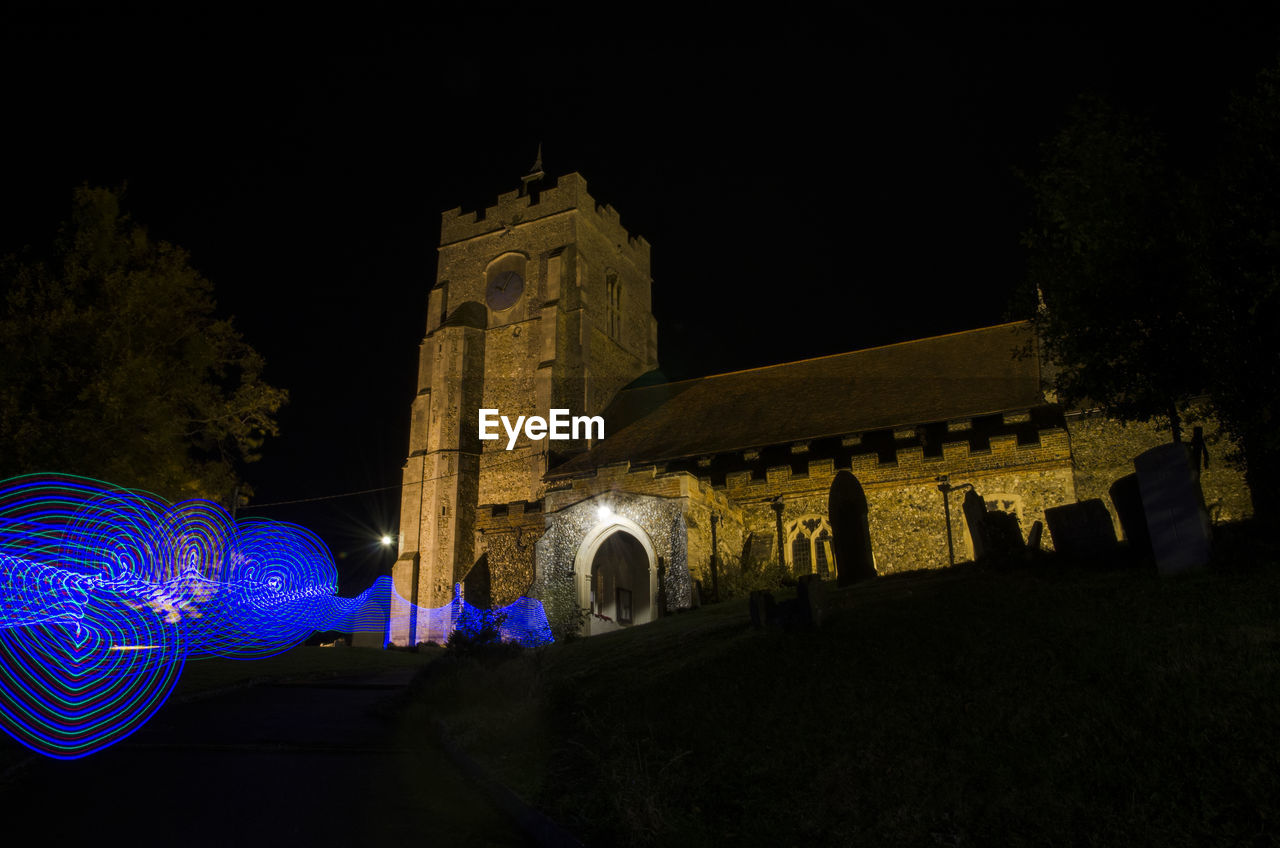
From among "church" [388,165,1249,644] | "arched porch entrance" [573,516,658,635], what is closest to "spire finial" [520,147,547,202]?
"church" [388,165,1249,644]

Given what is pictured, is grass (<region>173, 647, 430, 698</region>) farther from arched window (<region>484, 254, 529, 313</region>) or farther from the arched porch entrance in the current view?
arched window (<region>484, 254, 529, 313</region>)

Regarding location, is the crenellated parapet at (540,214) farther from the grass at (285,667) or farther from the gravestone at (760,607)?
the gravestone at (760,607)

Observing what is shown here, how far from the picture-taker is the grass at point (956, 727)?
14.3ft

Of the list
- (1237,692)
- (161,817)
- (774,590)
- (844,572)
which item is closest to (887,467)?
(774,590)

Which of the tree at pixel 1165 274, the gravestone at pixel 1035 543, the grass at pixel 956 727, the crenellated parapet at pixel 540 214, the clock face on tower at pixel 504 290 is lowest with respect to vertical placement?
the grass at pixel 956 727

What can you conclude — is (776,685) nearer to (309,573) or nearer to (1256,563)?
(1256,563)

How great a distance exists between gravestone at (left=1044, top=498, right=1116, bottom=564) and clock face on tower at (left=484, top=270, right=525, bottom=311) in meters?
26.5

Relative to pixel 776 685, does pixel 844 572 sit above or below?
above

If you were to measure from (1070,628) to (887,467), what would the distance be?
14.1 meters

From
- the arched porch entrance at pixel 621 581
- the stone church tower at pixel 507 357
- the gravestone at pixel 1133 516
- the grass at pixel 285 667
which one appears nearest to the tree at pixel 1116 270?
the gravestone at pixel 1133 516

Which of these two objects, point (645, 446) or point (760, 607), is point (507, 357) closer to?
point (645, 446)

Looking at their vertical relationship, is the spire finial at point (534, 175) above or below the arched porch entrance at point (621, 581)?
above

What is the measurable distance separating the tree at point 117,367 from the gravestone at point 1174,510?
1595 cm

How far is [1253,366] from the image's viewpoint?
9.41 m
